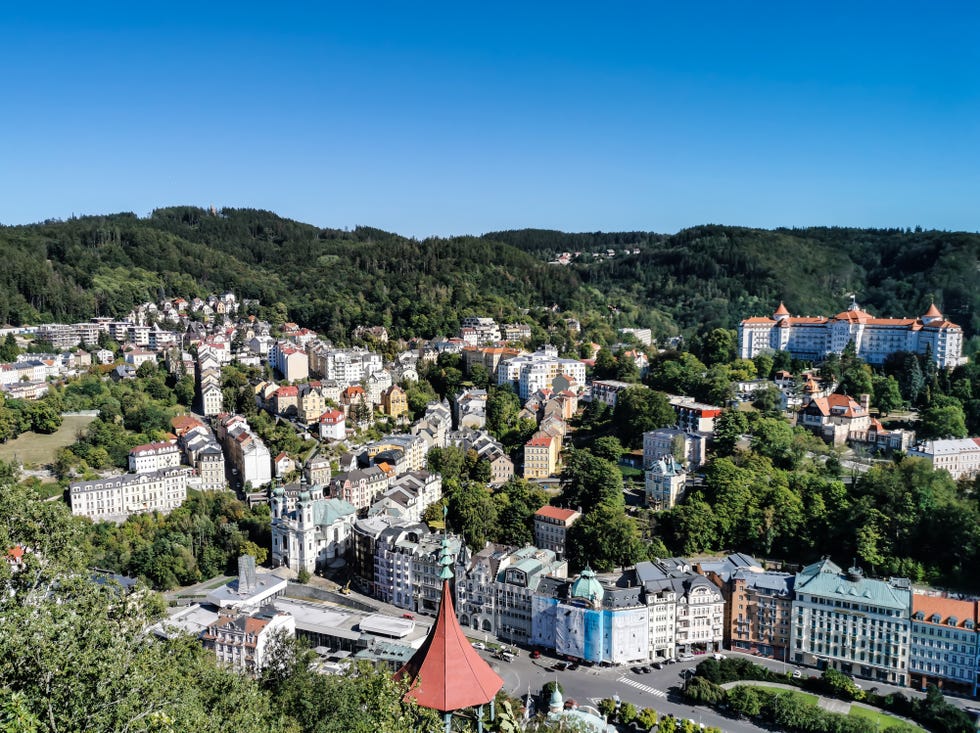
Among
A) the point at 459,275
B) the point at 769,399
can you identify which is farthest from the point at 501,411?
the point at 459,275

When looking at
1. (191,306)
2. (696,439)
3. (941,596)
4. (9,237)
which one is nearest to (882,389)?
(696,439)

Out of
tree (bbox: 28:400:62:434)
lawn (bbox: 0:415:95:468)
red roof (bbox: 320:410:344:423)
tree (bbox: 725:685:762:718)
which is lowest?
tree (bbox: 725:685:762:718)

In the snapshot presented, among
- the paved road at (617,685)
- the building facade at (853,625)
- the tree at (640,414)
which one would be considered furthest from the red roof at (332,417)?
the building facade at (853,625)

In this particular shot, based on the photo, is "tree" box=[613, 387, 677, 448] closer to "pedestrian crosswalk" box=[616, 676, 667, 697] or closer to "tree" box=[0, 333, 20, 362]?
"pedestrian crosswalk" box=[616, 676, 667, 697]

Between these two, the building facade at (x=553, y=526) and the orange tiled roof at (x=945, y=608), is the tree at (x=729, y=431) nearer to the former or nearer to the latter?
the building facade at (x=553, y=526)

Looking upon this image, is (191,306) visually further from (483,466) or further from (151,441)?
(483,466)

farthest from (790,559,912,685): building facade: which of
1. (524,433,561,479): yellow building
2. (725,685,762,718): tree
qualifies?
(524,433,561,479): yellow building
